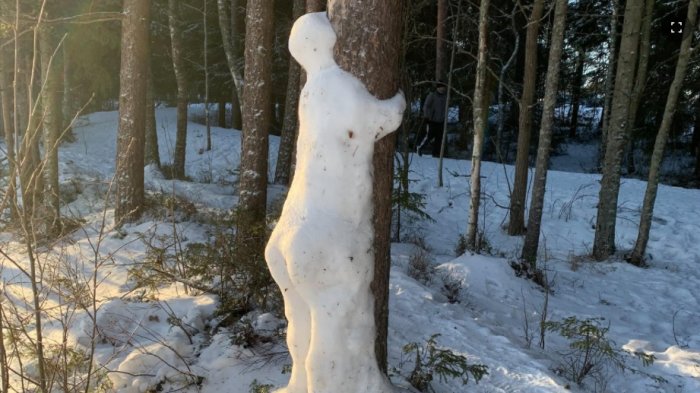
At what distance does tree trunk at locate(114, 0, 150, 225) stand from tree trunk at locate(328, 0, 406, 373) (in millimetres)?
5391

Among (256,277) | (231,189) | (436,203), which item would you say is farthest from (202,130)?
(256,277)

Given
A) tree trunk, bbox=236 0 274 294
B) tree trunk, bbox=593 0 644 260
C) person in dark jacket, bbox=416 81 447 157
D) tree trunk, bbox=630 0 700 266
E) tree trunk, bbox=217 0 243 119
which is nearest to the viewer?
tree trunk, bbox=236 0 274 294

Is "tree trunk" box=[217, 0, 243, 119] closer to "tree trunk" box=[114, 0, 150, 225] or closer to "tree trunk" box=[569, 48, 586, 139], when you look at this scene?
"tree trunk" box=[114, 0, 150, 225]

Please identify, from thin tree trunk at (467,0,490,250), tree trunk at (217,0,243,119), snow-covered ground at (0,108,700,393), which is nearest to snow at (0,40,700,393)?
snow-covered ground at (0,108,700,393)

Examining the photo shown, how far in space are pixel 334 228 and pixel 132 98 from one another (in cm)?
582

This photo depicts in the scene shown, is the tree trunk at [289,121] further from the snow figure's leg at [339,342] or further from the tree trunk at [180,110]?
the snow figure's leg at [339,342]

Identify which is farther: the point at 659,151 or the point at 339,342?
the point at 659,151

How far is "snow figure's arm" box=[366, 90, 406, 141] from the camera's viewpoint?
8.14 feet

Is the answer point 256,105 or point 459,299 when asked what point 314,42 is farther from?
point 459,299

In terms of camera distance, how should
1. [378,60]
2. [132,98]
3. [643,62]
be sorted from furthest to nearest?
[643,62], [132,98], [378,60]

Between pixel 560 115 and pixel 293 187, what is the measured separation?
24.3 meters

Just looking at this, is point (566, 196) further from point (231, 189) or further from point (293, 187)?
point (293, 187)

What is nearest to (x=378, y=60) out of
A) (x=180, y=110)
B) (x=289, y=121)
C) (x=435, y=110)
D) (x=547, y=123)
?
(x=547, y=123)

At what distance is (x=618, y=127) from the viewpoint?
7.38 metres
